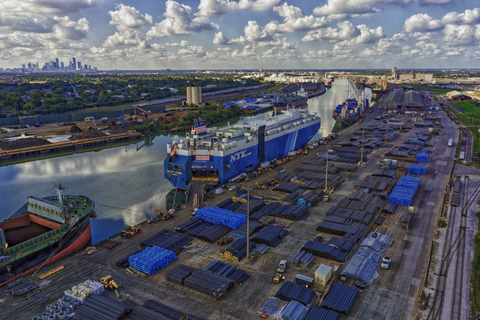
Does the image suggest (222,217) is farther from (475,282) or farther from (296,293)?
(475,282)

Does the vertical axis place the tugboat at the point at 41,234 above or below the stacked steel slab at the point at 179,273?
above

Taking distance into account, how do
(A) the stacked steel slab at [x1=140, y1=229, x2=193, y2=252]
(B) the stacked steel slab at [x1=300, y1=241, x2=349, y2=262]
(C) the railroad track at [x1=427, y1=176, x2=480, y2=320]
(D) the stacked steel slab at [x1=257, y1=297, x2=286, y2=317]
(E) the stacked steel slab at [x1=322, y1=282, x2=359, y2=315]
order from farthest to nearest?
(A) the stacked steel slab at [x1=140, y1=229, x2=193, y2=252], (B) the stacked steel slab at [x1=300, y1=241, x2=349, y2=262], (C) the railroad track at [x1=427, y1=176, x2=480, y2=320], (D) the stacked steel slab at [x1=257, y1=297, x2=286, y2=317], (E) the stacked steel slab at [x1=322, y1=282, x2=359, y2=315]

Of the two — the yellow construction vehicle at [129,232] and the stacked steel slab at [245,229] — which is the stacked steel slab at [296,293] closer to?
the stacked steel slab at [245,229]

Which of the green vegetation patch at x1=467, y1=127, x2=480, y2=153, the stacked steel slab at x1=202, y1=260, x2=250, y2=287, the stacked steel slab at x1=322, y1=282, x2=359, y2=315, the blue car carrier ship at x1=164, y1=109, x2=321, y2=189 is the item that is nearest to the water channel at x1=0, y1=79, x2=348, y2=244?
the blue car carrier ship at x1=164, y1=109, x2=321, y2=189

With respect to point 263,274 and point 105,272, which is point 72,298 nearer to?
point 105,272

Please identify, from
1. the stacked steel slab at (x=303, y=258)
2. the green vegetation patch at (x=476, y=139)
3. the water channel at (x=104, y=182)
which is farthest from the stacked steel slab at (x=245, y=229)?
the green vegetation patch at (x=476, y=139)

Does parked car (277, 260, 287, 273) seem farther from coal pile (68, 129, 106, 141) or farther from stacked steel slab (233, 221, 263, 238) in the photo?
coal pile (68, 129, 106, 141)

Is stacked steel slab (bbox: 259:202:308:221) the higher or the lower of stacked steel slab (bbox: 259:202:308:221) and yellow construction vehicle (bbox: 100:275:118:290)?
the higher
